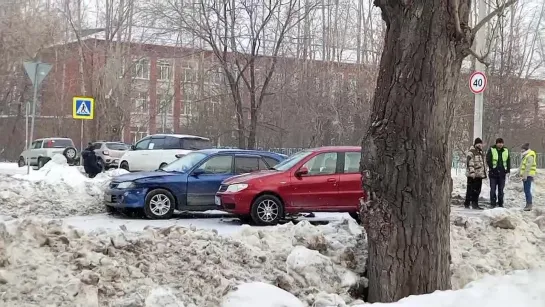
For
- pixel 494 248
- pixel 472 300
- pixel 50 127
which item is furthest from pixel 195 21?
pixel 50 127

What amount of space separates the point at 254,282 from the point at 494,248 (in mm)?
3774

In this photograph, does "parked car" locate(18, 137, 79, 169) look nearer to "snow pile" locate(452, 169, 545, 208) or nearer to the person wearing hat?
"snow pile" locate(452, 169, 545, 208)

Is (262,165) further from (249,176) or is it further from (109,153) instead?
(109,153)

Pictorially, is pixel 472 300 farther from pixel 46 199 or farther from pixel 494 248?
pixel 46 199

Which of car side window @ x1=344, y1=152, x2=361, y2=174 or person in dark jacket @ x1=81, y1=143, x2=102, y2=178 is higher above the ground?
car side window @ x1=344, y1=152, x2=361, y2=174

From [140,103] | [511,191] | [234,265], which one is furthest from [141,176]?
[140,103]

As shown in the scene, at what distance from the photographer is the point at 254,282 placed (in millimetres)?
6195

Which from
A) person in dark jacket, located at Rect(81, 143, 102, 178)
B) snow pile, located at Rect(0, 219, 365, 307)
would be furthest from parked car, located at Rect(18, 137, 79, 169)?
snow pile, located at Rect(0, 219, 365, 307)

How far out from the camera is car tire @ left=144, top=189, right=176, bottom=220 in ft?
43.0

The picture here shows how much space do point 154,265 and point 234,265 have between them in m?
0.85

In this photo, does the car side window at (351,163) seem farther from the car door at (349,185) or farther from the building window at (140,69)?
the building window at (140,69)

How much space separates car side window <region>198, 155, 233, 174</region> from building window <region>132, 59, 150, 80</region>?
2862 cm

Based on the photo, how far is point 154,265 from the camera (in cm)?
636

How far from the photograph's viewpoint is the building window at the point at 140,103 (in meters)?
45.6
